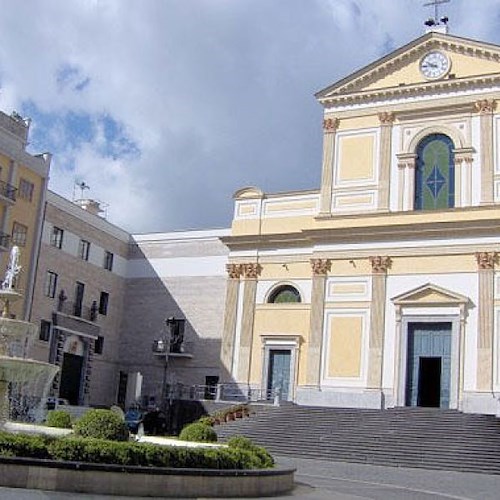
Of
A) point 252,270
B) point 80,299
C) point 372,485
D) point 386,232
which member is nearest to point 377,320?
point 386,232

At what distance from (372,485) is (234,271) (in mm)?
21076

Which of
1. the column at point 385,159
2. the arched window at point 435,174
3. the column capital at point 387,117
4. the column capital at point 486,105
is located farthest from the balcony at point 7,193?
the column capital at point 486,105

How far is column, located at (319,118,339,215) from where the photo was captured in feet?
117

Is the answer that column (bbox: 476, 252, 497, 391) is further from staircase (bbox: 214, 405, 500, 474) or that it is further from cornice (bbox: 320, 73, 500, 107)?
cornice (bbox: 320, 73, 500, 107)

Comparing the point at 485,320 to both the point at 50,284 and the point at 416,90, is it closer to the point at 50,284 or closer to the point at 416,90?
the point at 416,90

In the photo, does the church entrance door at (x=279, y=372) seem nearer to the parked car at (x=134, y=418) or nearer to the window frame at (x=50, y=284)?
the parked car at (x=134, y=418)

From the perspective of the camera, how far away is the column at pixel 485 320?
99.5 feet

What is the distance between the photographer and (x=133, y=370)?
4416 cm

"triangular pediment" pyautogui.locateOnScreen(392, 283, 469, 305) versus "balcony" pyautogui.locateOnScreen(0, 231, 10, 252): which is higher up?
"balcony" pyautogui.locateOnScreen(0, 231, 10, 252)

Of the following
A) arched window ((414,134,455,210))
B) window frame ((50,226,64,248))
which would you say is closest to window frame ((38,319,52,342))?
window frame ((50,226,64,248))

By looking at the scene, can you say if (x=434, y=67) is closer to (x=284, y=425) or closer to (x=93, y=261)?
(x=284, y=425)

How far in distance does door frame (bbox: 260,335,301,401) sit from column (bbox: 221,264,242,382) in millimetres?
1649

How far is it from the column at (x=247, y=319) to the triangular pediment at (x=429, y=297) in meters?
7.32

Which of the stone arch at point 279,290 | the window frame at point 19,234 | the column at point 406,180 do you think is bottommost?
the stone arch at point 279,290
